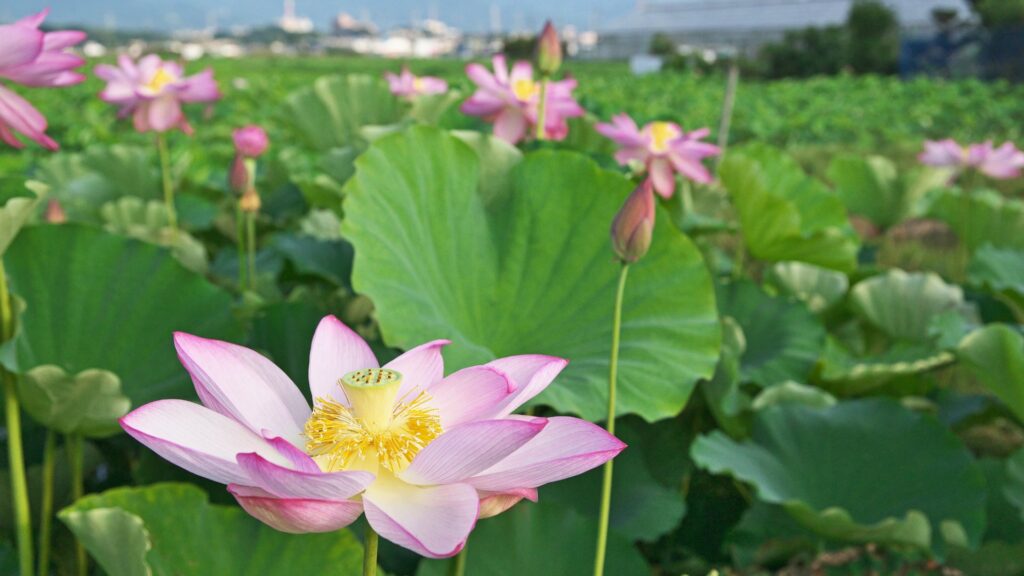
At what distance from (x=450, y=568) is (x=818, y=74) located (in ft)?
61.0

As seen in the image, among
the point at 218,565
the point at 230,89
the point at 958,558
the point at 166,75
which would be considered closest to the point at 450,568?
the point at 218,565

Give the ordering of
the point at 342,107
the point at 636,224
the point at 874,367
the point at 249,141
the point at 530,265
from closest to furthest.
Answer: the point at 636,224 → the point at 530,265 → the point at 874,367 → the point at 249,141 → the point at 342,107

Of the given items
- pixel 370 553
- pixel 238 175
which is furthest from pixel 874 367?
pixel 370 553

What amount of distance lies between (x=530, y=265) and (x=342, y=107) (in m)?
1.07

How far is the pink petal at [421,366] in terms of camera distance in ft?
1.79

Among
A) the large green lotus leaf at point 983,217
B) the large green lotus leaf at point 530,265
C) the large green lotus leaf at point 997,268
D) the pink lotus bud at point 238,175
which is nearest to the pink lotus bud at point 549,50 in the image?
the large green lotus leaf at point 530,265

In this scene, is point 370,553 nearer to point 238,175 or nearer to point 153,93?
point 238,175

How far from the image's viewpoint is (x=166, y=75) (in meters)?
1.63

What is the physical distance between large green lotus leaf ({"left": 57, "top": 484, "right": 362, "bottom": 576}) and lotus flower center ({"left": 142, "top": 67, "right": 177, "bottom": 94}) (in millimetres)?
980

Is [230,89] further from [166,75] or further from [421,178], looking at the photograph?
[421,178]

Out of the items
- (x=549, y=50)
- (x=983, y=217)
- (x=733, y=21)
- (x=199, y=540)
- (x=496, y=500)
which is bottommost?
(x=733, y=21)

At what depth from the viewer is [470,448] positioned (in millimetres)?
427

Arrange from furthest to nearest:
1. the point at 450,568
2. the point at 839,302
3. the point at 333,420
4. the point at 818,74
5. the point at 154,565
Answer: the point at 818,74, the point at 839,302, the point at 450,568, the point at 154,565, the point at 333,420

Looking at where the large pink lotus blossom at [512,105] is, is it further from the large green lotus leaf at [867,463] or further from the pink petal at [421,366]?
the pink petal at [421,366]
